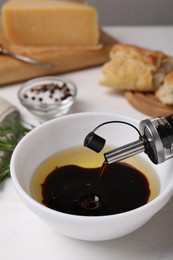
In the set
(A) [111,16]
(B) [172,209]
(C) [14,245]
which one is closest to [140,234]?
(B) [172,209]

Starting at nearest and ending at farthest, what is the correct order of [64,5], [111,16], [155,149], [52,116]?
[155,149]
[52,116]
[64,5]
[111,16]

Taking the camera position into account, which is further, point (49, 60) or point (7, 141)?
point (49, 60)

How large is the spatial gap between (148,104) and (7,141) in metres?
0.38

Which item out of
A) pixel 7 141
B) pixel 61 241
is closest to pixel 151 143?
pixel 61 241

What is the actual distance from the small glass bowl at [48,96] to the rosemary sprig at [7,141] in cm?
9

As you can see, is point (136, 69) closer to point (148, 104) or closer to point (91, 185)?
point (148, 104)

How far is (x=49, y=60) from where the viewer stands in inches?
51.5

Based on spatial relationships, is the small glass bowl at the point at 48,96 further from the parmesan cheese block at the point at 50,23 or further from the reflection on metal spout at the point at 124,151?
the reflection on metal spout at the point at 124,151

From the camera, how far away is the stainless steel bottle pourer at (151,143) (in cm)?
66

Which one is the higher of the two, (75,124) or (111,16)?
(75,124)

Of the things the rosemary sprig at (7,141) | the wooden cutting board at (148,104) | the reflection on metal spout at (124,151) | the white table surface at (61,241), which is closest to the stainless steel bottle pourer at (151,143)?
the reflection on metal spout at (124,151)

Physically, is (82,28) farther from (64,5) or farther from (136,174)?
(136,174)

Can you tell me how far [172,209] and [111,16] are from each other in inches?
57.5

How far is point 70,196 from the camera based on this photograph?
2.37 feet
